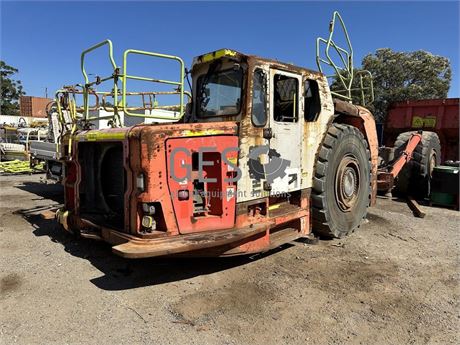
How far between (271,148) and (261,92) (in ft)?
2.21

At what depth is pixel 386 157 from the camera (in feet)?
28.9

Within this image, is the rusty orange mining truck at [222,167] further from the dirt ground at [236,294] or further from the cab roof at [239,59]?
the dirt ground at [236,294]

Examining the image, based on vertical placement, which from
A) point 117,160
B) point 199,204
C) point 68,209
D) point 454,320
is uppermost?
point 117,160

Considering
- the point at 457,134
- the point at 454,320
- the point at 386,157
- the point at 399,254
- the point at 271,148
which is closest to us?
the point at 454,320

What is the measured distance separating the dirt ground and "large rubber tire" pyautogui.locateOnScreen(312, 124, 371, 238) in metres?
0.36

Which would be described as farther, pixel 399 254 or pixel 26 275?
pixel 399 254

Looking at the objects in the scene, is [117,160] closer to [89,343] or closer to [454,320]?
[89,343]

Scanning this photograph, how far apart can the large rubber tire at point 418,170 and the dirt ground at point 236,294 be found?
3406 millimetres

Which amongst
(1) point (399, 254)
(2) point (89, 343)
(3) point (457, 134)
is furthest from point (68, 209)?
(3) point (457, 134)

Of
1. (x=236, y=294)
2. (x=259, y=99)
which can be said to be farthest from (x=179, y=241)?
(x=259, y=99)

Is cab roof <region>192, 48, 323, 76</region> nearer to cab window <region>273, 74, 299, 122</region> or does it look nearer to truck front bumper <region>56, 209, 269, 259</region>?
cab window <region>273, 74, 299, 122</region>

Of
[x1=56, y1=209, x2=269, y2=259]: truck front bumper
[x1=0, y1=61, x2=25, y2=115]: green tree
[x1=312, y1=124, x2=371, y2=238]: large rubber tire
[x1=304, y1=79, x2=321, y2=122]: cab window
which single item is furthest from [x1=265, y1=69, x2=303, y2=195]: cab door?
Result: [x1=0, y1=61, x2=25, y2=115]: green tree

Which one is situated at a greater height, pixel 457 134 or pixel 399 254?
pixel 457 134

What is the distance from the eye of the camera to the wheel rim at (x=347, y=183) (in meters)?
5.53
